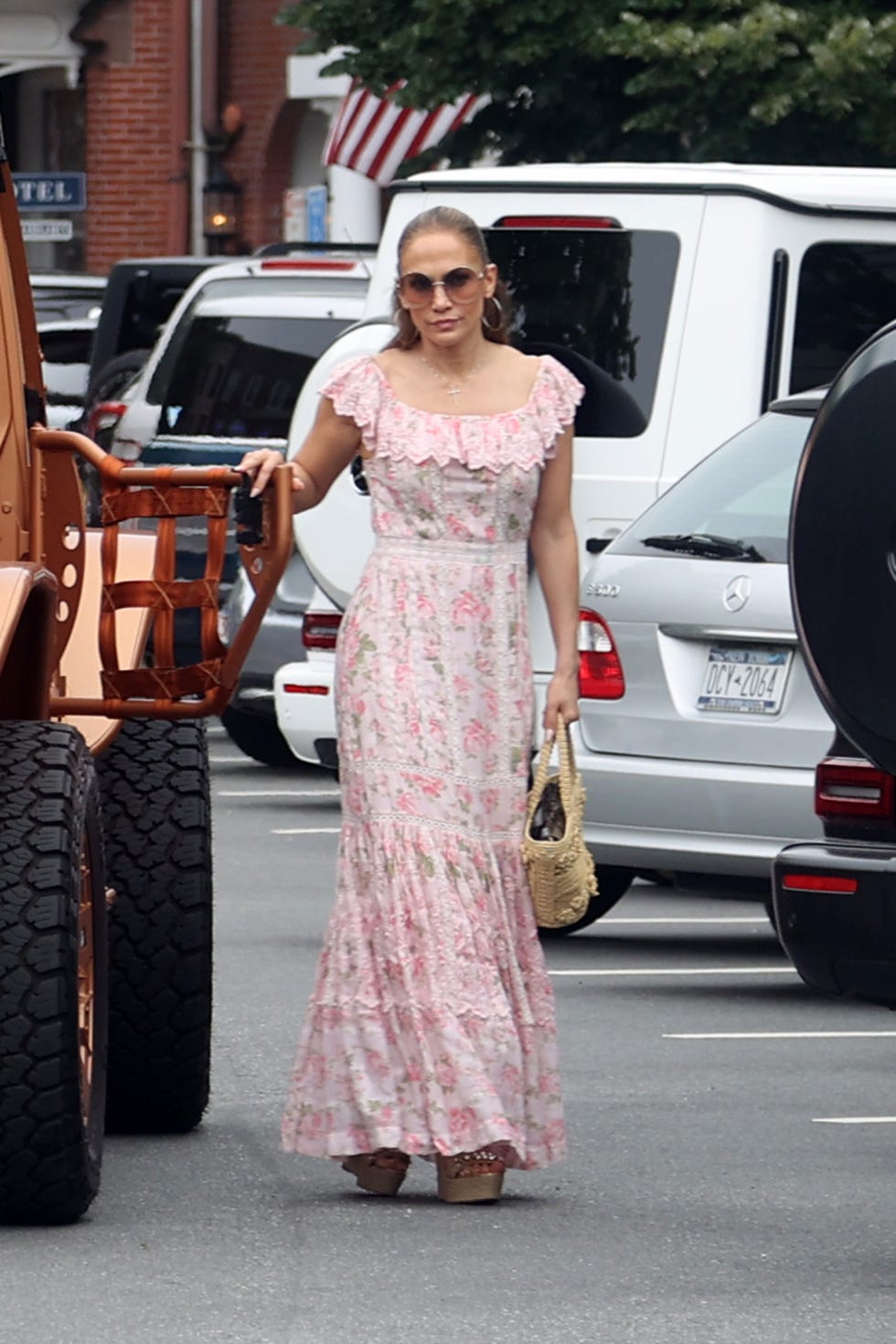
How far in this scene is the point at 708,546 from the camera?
967 cm

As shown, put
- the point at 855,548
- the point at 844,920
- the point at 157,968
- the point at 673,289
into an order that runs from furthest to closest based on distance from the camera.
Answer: the point at 673,289 < the point at 157,968 < the point at 844,920 < the point at 855,548

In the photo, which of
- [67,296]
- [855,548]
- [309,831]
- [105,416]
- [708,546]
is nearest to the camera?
[855,548]

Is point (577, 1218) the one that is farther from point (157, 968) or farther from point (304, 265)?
point (304, 265)

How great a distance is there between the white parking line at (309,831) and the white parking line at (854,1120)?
5.65m

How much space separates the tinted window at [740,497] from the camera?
9.63 metres

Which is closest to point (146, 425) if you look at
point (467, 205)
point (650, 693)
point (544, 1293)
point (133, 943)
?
point (467, 205)

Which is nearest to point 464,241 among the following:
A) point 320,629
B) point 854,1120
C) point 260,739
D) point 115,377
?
point 854,1120

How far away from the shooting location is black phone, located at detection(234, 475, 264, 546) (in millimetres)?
6391

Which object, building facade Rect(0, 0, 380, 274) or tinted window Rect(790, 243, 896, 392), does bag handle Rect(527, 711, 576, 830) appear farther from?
building facade Rect(0, 0, 380, 274)

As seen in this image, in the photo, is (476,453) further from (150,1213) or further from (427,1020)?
(150,1213)

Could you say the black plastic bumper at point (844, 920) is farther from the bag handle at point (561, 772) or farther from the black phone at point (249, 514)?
the black phone at point (249, 514)

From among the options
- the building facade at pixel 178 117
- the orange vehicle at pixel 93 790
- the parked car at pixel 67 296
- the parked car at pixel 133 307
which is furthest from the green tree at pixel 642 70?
the building facade at pixel 178 117

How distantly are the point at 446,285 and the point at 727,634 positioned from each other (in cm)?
301

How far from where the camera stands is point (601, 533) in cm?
1132
